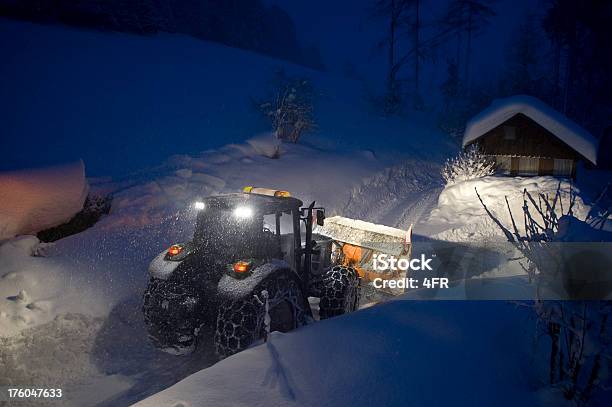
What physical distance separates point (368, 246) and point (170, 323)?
4419 mm

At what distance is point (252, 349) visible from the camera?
13.9ft

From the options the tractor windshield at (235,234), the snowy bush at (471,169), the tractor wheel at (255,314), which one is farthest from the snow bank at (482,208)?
the tractor windshield at (235,234)

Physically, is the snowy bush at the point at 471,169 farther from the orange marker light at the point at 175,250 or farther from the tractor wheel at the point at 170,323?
the tractor wheel at the point at 170,323

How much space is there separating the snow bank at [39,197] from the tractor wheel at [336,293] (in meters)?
6.75

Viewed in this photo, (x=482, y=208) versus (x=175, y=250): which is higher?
(x=482, y=208)

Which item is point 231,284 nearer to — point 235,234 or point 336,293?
point 235,234

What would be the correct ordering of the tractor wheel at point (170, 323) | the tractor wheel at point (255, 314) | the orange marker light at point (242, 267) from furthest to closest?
the tractor wheel at point (170, 323)
the orange marker light at point (242, 267)
the tractor wheel at point (255, 314)

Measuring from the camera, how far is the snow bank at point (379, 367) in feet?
11.4

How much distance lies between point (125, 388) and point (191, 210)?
24.1 ft

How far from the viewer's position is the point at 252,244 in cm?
564

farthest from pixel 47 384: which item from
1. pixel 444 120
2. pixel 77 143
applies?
pixel 444 120

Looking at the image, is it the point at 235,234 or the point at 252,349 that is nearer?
the point at 252,349

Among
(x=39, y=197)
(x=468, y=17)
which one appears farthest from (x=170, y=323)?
(x=468, y=17)

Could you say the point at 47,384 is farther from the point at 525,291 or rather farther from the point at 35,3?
the point at 35,3
